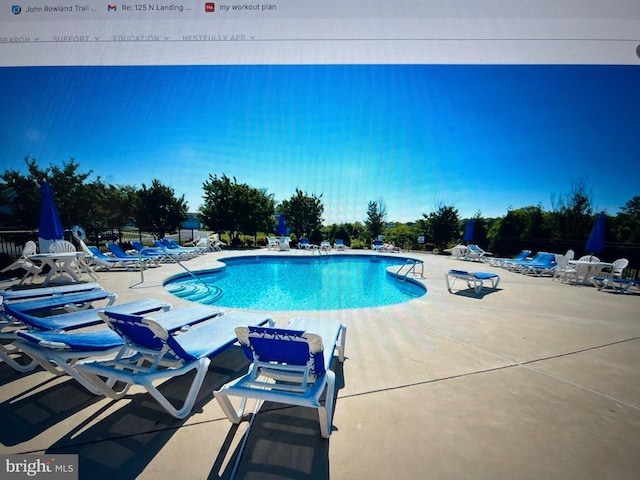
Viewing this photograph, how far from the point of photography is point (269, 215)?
61.6 feet

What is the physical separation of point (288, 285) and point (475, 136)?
811cm

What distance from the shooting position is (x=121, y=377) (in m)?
1.57

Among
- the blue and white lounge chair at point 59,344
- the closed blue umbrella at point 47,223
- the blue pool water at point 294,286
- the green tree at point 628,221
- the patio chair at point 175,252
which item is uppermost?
the green tree at point 628,221

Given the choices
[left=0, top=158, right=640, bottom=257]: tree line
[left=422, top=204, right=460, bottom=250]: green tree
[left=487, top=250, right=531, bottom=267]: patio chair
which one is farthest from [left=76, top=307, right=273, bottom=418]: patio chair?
[left=422, top=204, right=460, bottom=250]: green tree

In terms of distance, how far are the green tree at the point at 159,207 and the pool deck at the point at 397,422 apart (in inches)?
741

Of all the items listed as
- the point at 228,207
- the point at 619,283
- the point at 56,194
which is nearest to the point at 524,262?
the point at 619,283

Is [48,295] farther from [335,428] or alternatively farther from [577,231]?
[577,231]

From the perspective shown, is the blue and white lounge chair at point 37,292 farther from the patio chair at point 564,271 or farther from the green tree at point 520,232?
the green tree at point 520,232

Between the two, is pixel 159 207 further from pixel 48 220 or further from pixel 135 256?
pixel 48 220

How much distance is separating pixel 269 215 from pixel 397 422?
17.9 metres

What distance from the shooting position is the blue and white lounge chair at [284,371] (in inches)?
58.7

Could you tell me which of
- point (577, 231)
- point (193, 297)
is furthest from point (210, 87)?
point (577, 231)

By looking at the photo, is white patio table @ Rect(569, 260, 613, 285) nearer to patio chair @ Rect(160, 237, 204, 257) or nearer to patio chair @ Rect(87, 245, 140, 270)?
patio chair @ Rect(87, 245, 140, 270)

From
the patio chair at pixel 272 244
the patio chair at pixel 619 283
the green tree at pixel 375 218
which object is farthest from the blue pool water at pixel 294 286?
the green tree at pixel 375 218
